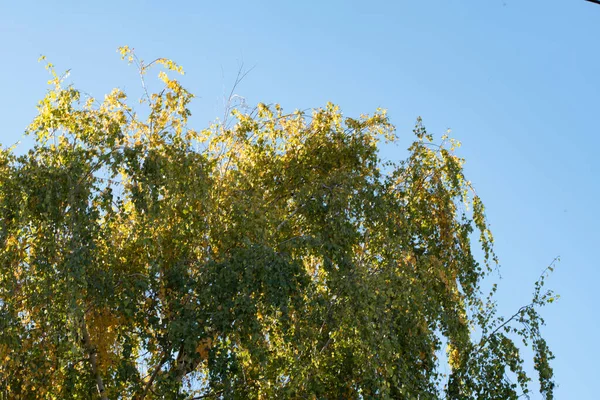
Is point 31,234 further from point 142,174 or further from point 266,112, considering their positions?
point 266,112

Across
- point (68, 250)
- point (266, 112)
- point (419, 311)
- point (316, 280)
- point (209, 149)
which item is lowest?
point (68, 250)

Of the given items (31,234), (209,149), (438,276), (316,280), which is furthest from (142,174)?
(438,276)

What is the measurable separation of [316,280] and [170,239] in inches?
76.7

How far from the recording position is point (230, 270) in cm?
879

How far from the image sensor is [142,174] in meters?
8.98

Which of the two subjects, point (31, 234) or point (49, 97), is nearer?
point (31, 234)

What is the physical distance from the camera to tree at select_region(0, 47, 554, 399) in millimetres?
8664

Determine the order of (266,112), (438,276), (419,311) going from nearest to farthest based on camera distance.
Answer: (419,311), (438,276), (266,112)

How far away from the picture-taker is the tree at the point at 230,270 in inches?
341

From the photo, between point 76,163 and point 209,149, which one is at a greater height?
point 209,149

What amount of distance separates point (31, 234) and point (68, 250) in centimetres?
45

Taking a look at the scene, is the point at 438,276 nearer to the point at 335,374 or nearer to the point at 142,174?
the point at 335,374

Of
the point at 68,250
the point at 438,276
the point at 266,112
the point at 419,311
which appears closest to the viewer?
the point at 68,250

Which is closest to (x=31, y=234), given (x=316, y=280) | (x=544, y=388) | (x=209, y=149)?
(x=209, y=149)
